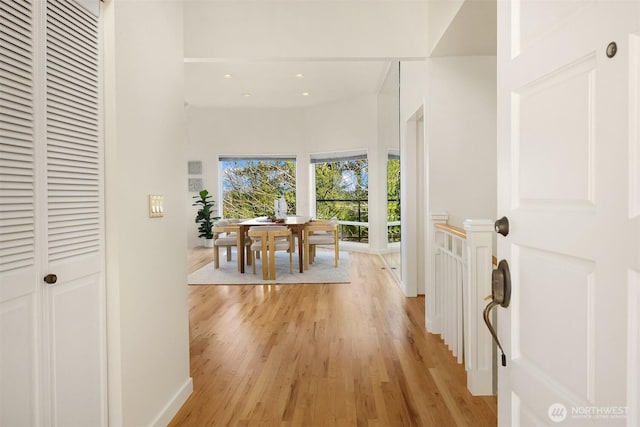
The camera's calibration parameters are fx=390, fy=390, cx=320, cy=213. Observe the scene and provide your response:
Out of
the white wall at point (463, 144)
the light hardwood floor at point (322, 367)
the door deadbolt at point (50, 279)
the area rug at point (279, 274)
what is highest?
the white wall at point (463, 144)

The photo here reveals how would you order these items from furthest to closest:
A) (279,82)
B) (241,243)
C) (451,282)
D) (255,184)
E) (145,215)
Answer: (255,184), (279,82), (241,243), (451,282), (145,215)

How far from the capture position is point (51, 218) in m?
1.32

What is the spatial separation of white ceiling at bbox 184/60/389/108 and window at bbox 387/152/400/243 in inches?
56.6

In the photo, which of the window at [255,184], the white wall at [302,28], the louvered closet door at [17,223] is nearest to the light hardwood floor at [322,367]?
the louvered closet door at [17,223]

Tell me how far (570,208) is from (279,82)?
6.55 m

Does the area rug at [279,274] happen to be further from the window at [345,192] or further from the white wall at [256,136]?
the white wall at [256,136]

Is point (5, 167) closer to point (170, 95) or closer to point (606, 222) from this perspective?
point (170, 95)

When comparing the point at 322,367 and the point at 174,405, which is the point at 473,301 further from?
the point at 174,405

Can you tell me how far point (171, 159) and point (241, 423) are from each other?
57.6 inches

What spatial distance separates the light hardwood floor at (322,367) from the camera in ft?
6.93

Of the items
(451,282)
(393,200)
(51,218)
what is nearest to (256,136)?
(393,200)

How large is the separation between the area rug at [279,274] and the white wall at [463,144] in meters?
2.41

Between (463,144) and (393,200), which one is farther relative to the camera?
(393,200)

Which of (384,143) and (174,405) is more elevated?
(384,143)
